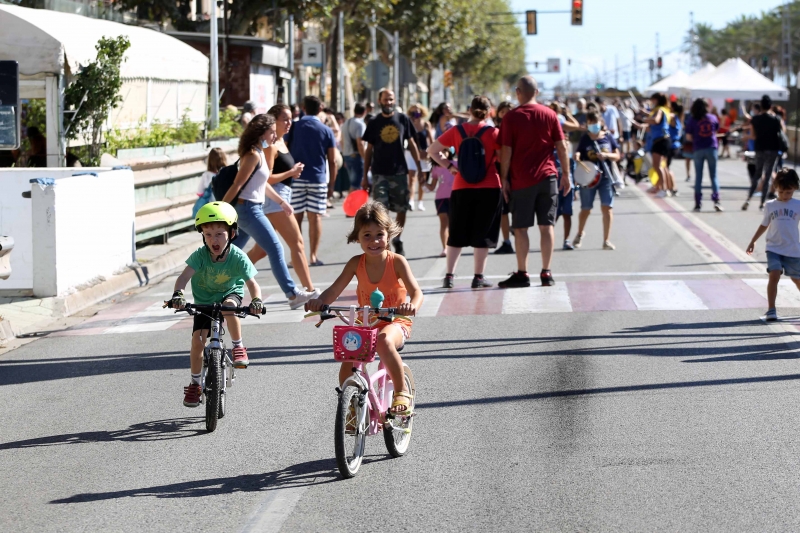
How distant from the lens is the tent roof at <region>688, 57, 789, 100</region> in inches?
1533

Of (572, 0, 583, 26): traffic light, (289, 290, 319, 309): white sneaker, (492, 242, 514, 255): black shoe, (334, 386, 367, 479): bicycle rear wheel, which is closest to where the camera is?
(334, 386, 367, 479): bicycle rear wheel

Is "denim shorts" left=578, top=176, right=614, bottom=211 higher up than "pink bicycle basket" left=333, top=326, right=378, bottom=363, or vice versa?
"denim shorts" left=578, top=176, right=614, bottom=211

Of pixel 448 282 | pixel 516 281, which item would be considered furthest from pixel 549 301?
pixel 448 282

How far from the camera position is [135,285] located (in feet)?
44.3

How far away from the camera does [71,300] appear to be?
11727 mm

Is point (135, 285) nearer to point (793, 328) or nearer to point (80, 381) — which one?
point (80, 381)

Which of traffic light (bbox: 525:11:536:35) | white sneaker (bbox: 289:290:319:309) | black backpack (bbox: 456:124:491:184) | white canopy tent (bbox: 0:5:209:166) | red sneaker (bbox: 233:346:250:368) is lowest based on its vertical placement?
red sneaker (bbox: 233:346:250:368)

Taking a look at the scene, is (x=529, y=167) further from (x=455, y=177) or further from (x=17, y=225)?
(x=17, y=225)

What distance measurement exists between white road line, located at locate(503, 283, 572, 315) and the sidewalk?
4017 mm

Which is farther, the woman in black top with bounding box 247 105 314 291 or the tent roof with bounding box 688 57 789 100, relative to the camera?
the tent roof with bounding box 688 57 789 100

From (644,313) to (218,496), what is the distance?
6.08 m

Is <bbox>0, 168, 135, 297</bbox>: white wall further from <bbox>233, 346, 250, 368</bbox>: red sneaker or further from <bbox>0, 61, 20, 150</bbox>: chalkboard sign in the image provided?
<bbox>233, 346, 250, 368</bbox>: red sneaker

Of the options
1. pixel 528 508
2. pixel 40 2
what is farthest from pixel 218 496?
pixel 40 2


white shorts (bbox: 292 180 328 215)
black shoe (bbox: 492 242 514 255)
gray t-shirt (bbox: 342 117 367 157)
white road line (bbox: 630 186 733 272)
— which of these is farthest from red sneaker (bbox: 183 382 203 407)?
gray t-shirt (bbox: 342 117 367 157)
